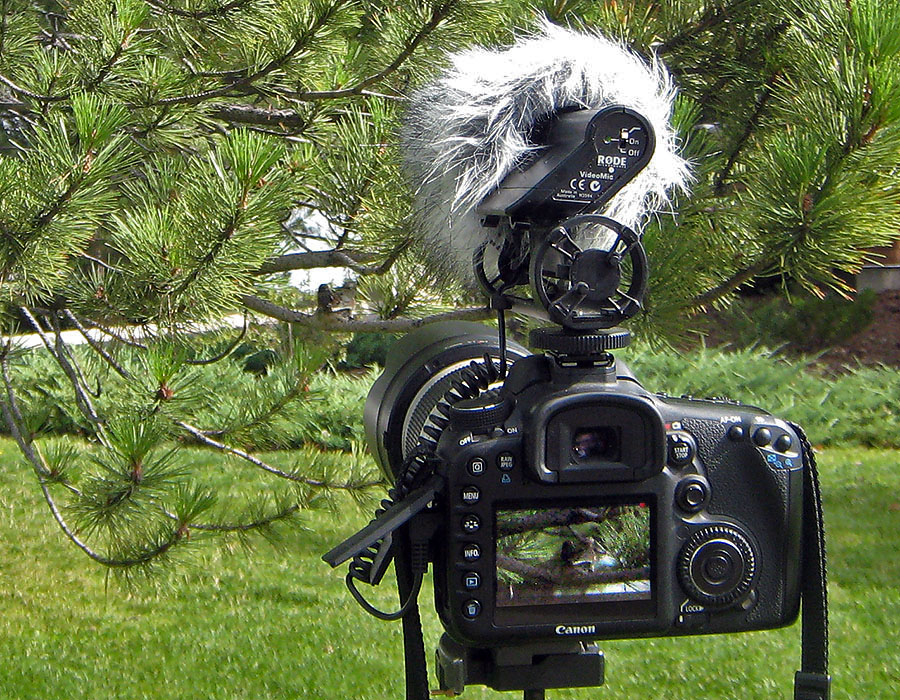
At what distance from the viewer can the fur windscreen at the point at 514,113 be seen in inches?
52.6

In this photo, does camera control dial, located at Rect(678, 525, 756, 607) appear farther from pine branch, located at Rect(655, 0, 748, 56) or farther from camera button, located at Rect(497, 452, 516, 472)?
pine branch, located at Rect(655, 0, 748, 56)

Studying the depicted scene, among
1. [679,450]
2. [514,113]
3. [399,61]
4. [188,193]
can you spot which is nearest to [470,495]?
[679,450]

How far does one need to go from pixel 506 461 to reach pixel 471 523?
8 centimetres

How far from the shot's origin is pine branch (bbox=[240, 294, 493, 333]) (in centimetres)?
257

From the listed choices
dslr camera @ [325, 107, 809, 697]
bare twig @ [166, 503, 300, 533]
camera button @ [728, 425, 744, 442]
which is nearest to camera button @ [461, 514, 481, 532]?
dslr camera @ [325, 107, 809, 697]

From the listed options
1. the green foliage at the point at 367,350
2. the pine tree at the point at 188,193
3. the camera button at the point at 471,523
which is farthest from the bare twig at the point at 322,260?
the green foliage at the point at 367,350

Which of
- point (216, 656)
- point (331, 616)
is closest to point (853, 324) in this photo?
point (331, 616)

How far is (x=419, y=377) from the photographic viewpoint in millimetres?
1513

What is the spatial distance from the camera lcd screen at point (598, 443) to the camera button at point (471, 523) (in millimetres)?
140

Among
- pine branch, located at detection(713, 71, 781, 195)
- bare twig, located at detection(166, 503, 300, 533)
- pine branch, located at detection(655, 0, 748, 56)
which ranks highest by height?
pine branch, located at detection(655, 0, 748, 56)

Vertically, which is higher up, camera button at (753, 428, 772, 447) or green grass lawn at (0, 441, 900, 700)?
camera button at (753, 428, 772, 447)

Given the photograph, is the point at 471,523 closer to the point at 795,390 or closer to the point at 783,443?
the point at 783,443

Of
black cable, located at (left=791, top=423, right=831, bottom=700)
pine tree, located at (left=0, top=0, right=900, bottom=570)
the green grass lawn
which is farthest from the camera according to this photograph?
the green grass lawn

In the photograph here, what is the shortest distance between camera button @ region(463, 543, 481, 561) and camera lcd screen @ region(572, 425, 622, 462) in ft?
0.52
